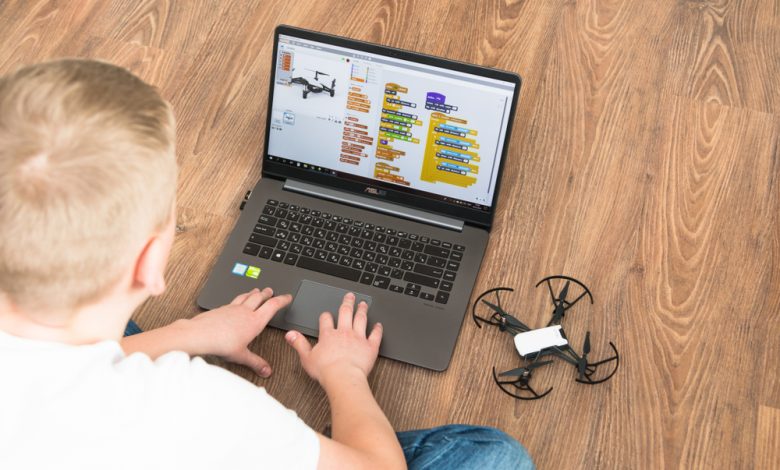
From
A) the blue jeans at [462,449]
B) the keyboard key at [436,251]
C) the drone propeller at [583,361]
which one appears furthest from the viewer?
the keyboard key at [436,251]

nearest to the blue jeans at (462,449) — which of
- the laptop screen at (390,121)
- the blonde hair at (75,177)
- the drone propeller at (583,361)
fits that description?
the drone propeller at (583,361)

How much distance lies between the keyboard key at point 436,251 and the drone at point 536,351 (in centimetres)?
10

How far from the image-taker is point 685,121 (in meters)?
1.53

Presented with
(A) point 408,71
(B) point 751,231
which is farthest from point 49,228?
(B) point 751,231

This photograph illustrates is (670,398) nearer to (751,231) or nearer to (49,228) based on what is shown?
(751,231)

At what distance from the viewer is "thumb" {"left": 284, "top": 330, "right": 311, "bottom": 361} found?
48.1 inches

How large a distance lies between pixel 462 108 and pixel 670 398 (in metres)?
0.49

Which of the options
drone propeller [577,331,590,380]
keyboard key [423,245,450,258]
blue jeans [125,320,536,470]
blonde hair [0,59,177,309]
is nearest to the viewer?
blonde hair [0,59,177,309]

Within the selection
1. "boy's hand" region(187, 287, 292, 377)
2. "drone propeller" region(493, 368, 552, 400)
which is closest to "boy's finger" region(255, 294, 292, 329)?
"boy's hand" region(187, 287, 292, 377)

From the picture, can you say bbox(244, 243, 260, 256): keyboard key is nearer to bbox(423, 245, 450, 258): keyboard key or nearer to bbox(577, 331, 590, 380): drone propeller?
bbox(423, 245, 450, 258): keyboard key

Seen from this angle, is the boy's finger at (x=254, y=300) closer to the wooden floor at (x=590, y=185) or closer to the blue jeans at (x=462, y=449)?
the wooden floor at (x=590, y=185)

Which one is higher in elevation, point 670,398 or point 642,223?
point 642,223

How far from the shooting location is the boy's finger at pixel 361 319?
4.06ft

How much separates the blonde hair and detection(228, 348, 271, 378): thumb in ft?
1.27
